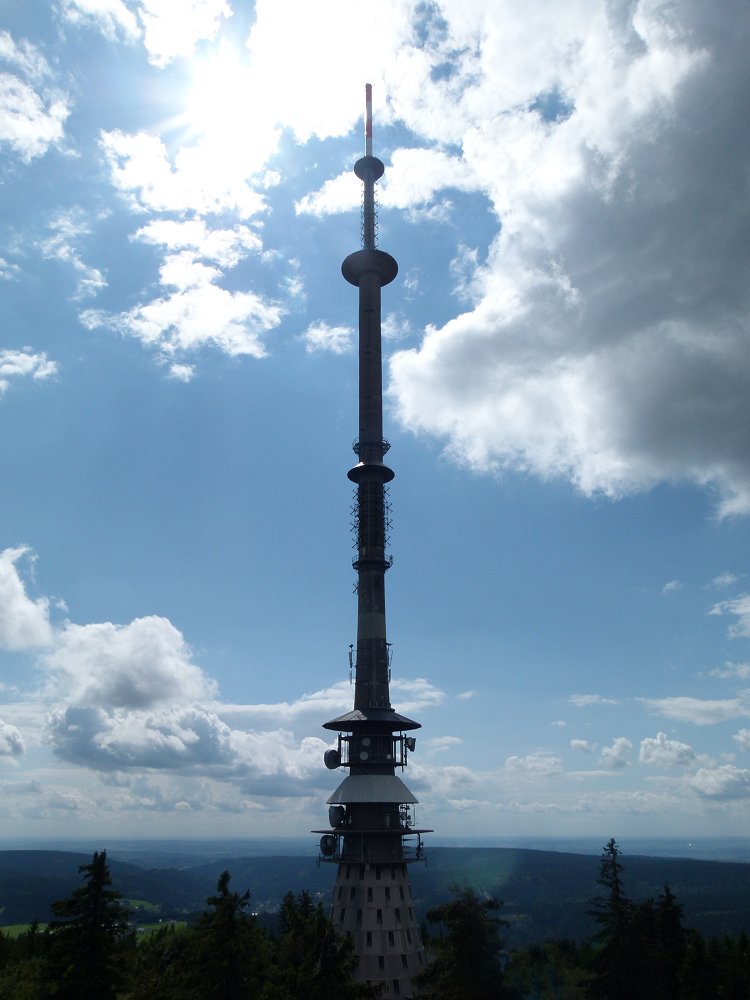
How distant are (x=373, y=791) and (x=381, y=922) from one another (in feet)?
32.8

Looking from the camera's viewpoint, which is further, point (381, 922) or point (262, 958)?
point (381, 922)

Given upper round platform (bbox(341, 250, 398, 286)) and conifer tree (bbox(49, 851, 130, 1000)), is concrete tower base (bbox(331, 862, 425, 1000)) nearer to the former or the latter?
conifer tree (bbox(49, 851, 130, 1000))

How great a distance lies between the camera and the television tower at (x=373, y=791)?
58.6 m

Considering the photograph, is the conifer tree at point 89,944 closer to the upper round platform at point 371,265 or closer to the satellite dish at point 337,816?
the satellite dish at point 337,816

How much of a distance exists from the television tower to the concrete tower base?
8cm

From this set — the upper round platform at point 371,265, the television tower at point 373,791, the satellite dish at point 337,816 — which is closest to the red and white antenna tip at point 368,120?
the upper round platform at point 371,265

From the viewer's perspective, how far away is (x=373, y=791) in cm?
6381

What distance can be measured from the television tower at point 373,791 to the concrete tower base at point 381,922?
0.08 m

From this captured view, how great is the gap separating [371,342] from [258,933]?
61.8 meters

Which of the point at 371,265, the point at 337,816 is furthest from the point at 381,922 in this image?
the point at 371,265

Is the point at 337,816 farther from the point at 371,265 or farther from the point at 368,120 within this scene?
the point at 368,120

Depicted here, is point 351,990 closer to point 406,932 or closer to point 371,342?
point 406,932

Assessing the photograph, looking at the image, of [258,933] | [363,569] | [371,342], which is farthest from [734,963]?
[371,342]

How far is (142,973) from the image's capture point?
1532 inches
